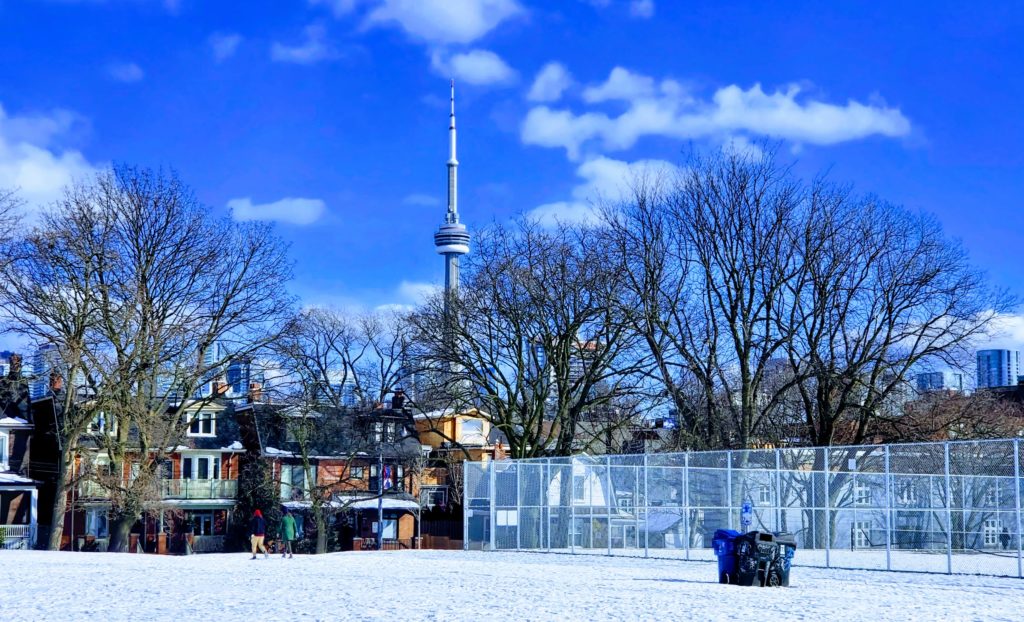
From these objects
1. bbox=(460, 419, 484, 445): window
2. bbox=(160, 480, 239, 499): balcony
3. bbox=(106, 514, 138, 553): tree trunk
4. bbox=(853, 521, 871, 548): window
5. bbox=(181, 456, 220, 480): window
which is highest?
bbox=(460, 419, 484, 445): window

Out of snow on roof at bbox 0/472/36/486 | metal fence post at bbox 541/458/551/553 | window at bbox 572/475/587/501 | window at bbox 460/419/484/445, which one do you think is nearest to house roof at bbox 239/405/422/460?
snow on roof at bbox 0/472/36/486

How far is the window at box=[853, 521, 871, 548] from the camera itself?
2958 cm

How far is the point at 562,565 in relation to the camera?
29.0m

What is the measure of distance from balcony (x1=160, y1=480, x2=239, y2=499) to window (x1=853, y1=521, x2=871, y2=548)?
43.4 m

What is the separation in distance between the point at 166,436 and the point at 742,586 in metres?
28.1

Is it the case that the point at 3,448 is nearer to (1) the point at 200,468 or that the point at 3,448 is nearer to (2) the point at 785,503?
(1) the point at 200,468

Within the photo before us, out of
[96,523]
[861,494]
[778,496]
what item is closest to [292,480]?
[96,523]

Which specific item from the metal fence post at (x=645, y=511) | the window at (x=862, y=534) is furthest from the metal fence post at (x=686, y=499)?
the window at (x=862, y=534)

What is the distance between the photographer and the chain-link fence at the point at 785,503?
27.2 metres

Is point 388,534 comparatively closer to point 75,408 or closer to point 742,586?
point 75,408

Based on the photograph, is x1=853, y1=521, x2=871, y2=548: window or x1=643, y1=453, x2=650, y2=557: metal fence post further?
x1=643, y1=453, x2=650, y2=557: metal fence post

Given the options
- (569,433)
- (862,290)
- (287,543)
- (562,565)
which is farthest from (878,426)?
(287,543)

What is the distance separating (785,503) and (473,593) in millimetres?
13749

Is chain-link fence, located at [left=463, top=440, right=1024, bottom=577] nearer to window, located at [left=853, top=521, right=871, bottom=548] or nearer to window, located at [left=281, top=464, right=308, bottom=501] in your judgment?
window, located at [left=853, top=521, right=871, bottom=548]
